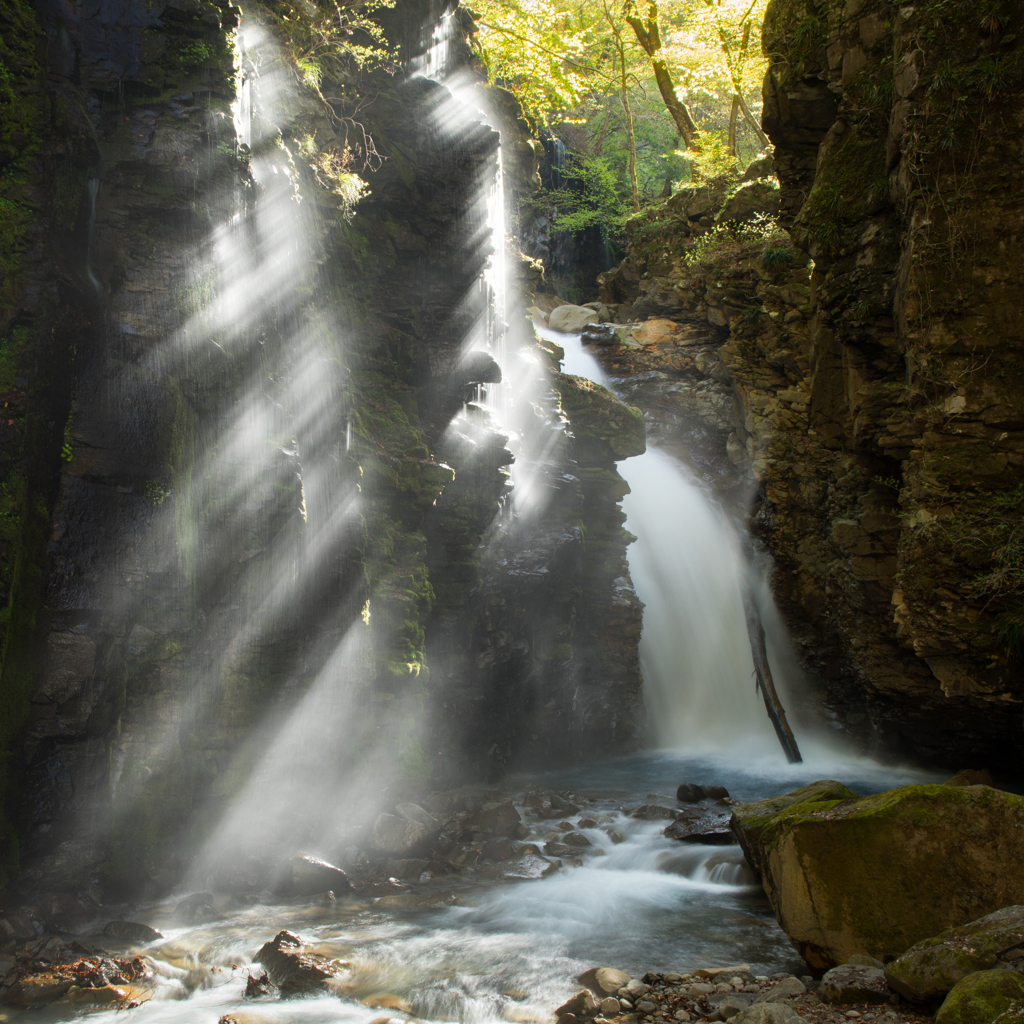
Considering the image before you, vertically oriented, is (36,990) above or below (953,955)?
below

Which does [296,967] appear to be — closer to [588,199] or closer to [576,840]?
[576,840]

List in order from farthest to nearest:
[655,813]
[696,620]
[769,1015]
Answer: [696,620] < [655,813] < [769,1015]

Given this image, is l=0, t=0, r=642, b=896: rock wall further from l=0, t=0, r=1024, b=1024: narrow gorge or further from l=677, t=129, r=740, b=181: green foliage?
l=677, t=129, r=740, b=181: green foliage

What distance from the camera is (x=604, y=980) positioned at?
19.9 feet

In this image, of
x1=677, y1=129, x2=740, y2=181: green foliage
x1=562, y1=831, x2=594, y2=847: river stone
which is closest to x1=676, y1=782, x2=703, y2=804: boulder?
x1=562, y1=831, x2=594, y2=847: river stone

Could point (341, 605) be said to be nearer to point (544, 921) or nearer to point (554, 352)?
point (544, 921)

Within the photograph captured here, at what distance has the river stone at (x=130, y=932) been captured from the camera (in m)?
7.00

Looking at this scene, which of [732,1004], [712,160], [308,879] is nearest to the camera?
[732,1004]

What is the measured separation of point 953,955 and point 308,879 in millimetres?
6910

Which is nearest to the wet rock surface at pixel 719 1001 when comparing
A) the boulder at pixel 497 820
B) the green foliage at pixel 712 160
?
the boulder at pixel 497 820

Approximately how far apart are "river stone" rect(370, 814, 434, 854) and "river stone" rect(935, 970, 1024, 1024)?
710 cm

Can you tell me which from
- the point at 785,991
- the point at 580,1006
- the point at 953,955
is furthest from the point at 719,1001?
the point at 953,955

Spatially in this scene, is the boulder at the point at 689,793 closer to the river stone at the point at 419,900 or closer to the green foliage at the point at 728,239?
the river stone at the point at 419,900

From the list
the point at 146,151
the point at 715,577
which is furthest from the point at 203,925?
the point at 715,577
